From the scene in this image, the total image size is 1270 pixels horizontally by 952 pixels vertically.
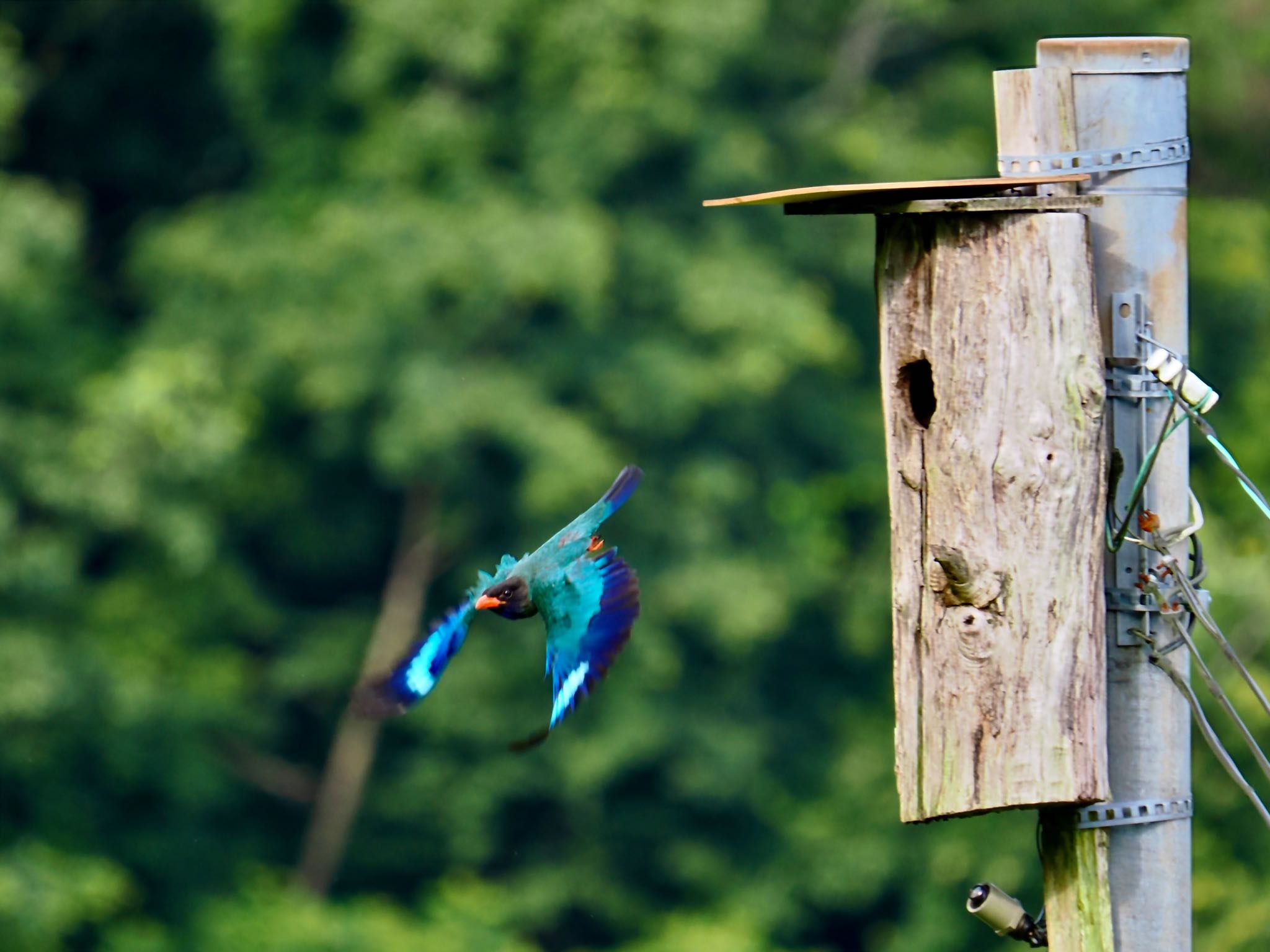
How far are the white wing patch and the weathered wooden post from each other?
1.13 m

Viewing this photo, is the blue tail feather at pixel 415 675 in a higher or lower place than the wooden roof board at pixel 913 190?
lower

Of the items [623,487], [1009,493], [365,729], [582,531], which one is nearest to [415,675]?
[582,531]

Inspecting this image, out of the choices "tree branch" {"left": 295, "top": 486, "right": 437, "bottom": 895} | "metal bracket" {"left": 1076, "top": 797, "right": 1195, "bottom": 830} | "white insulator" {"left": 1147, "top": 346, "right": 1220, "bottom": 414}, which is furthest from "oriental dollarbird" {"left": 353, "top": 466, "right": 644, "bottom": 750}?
"tree branch" {"left": 295, "top": 486, "right": 437, "bottom": 895}

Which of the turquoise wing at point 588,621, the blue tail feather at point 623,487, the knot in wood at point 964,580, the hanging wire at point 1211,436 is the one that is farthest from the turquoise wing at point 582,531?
the hanging wire at point 1211,436

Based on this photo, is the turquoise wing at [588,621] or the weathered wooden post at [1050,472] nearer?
the weathered wooden post at [1050,472]

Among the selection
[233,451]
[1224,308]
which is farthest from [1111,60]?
[1224,308]

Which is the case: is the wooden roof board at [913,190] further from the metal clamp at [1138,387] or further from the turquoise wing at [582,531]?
the turquoise wing at [582,531]

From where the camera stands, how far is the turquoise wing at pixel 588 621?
4.43 meters

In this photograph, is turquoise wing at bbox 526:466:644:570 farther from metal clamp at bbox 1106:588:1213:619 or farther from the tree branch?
the tree branch

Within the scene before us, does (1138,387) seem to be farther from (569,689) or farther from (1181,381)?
(569,689)

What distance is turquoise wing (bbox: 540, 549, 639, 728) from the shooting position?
443 cm

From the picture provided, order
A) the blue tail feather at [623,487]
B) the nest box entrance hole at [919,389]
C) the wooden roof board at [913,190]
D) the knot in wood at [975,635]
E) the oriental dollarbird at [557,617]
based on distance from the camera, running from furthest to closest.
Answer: the blue tail feather at [623,487] < the oriental dollarbird at [557,617] < the nest box entrance hole at [919,389] < the knot in wood at [975,635] < the wooden roof board at [913,190]

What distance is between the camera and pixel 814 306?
1478 centimetres

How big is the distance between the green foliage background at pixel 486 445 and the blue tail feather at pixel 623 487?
Result: 806 centimetres
